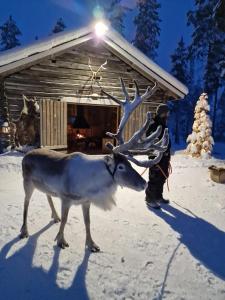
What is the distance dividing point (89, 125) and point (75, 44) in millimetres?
7534

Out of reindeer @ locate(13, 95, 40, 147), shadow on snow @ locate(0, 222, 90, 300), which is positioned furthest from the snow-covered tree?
shadow on snow @ locate(0, 222, 90, 300)

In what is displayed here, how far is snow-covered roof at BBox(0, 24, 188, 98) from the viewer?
10.2m

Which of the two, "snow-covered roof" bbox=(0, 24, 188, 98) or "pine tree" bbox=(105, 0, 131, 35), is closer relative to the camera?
"snow-covered roof" bbox=(0, 24, 188, 98)

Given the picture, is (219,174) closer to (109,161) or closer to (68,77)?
(109,161)

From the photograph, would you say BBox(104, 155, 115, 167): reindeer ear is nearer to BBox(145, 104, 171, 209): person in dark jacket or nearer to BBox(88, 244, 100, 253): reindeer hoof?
BBox(88, 244, 100, 253): reindeer hoof

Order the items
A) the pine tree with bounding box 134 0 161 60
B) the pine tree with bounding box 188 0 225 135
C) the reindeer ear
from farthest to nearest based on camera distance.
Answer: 1. the pine tree with bounding box 134 0 161 60
2. the pine tree with bounding box 188 0 225 135
3. the reindeer ear

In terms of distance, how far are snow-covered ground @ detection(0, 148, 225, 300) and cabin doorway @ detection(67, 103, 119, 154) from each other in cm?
985

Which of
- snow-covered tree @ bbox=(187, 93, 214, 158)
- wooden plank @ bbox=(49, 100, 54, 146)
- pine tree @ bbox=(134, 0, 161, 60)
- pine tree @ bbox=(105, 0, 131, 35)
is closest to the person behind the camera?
wooden plank @ bbox=(49, 100, 54, 146)

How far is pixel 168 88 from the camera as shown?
45.6 ft

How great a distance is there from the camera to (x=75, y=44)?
458 inches

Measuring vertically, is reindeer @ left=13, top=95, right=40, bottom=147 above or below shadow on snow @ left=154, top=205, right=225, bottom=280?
above

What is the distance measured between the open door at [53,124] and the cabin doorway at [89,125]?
363cm

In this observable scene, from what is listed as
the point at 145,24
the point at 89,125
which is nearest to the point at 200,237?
the point at 89,125

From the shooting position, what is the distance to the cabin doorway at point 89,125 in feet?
54.1
